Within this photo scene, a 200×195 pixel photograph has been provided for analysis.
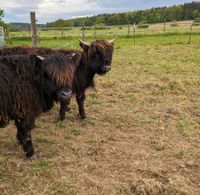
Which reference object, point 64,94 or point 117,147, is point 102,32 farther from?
Result: point 64,94

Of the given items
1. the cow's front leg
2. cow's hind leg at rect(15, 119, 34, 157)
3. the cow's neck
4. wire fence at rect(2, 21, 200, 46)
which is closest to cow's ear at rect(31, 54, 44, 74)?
cow's hind leg at rect(15, 119, 34, 157)

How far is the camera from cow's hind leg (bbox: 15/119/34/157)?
486cm

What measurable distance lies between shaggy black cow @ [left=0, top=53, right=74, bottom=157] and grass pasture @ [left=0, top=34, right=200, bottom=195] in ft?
2.16

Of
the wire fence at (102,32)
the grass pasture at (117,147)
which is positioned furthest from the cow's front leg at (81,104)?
the wire fence at (102,32)

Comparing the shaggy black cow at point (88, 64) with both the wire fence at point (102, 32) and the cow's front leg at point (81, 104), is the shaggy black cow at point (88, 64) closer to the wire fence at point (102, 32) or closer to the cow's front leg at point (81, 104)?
the cow's front leg at point (81, 104)

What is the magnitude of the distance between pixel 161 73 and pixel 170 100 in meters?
2.91

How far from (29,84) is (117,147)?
1.68 m

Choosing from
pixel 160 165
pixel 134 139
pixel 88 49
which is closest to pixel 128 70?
pixel 88 49

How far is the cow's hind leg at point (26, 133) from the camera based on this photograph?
4856 millimetres

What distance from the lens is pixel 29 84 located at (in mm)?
4805

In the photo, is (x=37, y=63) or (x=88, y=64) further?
(x=88, y=64)

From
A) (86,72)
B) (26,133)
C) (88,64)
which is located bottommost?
(26,133)

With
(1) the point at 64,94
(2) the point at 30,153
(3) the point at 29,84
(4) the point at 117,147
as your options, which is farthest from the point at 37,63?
(4) the point at 117,147

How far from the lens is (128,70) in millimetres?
11188
